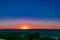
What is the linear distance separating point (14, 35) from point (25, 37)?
65cm

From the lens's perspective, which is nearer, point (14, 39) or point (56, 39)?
point (14, 39)

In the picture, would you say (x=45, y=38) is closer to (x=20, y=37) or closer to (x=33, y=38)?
(x=33, y=38)

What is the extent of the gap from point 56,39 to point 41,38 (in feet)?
3.30

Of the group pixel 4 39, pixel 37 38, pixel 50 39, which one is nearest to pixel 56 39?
pixel 50 39

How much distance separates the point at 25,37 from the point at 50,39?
135cm

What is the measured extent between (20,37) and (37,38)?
0.93 m

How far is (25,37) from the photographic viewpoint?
1053 cm

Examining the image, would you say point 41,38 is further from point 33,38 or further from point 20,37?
point 20,37

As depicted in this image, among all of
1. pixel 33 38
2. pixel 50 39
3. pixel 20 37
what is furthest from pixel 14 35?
pixel 50 39

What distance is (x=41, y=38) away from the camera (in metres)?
10.2

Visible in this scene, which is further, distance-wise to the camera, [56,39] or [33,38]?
[56,39]

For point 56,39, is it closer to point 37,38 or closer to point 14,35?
point 37,38

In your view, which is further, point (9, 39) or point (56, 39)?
point (56, 39)

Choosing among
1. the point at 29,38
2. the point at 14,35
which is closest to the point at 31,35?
the point at 29,38
